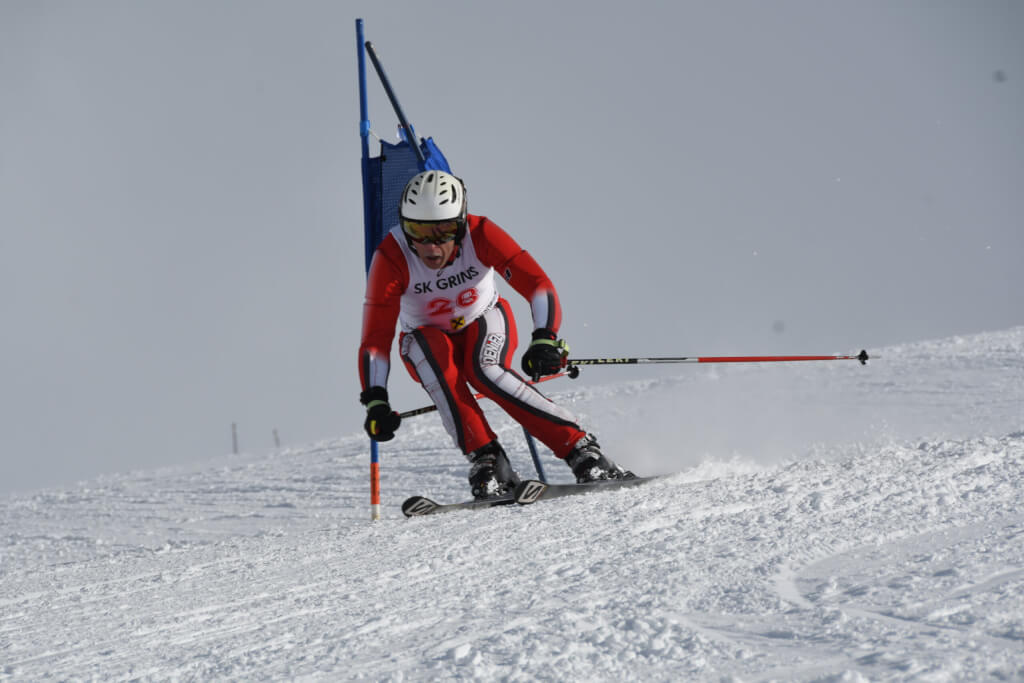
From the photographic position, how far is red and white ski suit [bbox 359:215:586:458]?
172 inches

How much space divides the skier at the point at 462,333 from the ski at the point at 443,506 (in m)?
0.11

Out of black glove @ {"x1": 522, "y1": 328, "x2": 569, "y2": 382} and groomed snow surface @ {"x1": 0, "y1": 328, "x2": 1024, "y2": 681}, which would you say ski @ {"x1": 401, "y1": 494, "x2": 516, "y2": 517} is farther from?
black glove @ {"x1": 522, "y1": 328, "x2": 569, "y2": 382}

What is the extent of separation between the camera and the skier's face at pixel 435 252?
168 inches

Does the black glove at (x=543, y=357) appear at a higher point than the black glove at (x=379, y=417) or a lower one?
higher

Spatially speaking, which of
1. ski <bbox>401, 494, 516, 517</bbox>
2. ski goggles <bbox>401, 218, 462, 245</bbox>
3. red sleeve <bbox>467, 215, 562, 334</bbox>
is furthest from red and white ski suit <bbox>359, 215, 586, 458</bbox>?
ski <bbox>401, 494, 516, 517</bbox>

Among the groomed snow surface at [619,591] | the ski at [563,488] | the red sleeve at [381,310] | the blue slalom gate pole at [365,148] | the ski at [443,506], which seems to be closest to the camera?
the groomed snow surface at [619,591]

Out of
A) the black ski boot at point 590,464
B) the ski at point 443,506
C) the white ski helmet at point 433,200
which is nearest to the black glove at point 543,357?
the black ski boot at point 590,464

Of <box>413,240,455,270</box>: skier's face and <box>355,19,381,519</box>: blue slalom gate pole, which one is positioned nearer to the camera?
<box>413,240,455,270</box>: skier's face

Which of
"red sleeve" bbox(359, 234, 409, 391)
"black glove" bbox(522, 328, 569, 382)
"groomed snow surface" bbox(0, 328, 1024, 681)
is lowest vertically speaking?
"groomed snow surface" bbox(0, 328, 1024, 681)

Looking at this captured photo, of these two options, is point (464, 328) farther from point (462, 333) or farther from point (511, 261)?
point (511, 261)

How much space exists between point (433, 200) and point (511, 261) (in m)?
0.50

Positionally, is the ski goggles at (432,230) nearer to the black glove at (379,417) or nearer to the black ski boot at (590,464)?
the black glove at (379,417)

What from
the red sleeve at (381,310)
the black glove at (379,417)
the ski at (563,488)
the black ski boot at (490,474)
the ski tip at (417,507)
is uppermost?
the red sleeve at (381,310)

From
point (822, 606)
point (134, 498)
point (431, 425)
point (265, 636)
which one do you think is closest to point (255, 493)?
point (134, 498)
